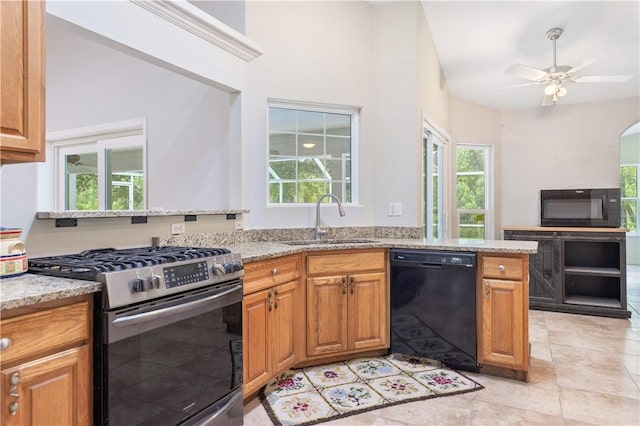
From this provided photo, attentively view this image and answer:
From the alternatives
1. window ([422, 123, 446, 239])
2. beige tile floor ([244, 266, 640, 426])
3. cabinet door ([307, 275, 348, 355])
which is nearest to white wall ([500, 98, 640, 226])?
window ([422, 123, 446, 239])

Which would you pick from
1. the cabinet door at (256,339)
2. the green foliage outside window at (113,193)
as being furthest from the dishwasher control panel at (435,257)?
the green foliage outside window at (113,193)

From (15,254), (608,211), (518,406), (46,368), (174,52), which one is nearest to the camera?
(46,368)

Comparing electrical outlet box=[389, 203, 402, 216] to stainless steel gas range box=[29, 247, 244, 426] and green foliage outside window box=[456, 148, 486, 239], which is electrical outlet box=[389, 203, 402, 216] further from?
green foliage outside window box=[456, 148, 486, 239]

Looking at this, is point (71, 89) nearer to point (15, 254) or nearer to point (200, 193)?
point (200, 193)

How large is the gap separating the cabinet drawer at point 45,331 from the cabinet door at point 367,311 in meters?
1.75

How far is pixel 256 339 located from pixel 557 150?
479cm

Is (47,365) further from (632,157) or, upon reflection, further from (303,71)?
(632,157)

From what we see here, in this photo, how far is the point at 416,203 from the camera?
3332mm

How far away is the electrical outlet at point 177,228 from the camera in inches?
93.3

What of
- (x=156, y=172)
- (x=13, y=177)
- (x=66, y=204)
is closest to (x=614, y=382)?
(x=13, y=177)

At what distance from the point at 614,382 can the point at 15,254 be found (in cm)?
333

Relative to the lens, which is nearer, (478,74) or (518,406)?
(518,406)

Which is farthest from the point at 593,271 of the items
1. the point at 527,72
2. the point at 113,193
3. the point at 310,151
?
the point at 113,193

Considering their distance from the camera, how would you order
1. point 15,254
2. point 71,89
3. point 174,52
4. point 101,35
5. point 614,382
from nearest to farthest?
point 15,254 < point 101,35 < point 174,52 < point 614,382 < point 71,89
